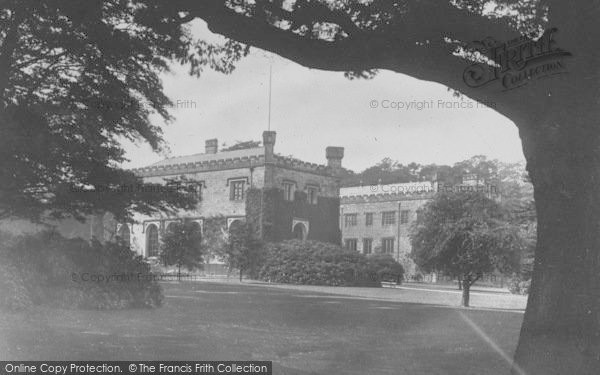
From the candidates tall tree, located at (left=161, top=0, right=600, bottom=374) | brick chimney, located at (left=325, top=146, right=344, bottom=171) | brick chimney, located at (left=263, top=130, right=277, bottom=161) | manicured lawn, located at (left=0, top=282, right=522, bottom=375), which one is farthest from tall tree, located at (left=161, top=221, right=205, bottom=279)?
tall tree, located at (left=161, top=0, right=600, bottom=374)

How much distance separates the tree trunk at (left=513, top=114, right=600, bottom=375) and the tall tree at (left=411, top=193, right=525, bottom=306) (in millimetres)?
11098

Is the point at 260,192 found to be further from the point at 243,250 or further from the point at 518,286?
the point at 518,286

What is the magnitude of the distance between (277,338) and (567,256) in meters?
4.44

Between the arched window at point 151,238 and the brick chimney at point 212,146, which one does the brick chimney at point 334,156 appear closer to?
the brick chimney at point 212,146

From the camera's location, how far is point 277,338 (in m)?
9.22

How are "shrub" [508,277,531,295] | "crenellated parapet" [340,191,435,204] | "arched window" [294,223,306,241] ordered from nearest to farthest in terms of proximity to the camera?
"shrub" [508,277,531,295] → "arched window" [294,223,306,241] → "crenellated parapet" [340,191,435,204]

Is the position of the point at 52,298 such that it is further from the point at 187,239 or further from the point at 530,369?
the point at 187,239

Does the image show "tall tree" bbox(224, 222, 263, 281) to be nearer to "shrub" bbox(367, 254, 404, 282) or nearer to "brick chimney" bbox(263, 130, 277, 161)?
"brick chimney" bbox(263, 130, 277, 161)

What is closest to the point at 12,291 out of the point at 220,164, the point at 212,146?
the point at 220,164

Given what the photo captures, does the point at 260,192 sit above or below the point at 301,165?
below

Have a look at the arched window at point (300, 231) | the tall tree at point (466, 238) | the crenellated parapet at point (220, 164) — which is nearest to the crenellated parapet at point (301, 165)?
the crenellated parapet at point (220, 164)

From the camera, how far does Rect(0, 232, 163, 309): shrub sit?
471 inches

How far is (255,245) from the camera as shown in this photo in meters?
33.1

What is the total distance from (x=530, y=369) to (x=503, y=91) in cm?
280
